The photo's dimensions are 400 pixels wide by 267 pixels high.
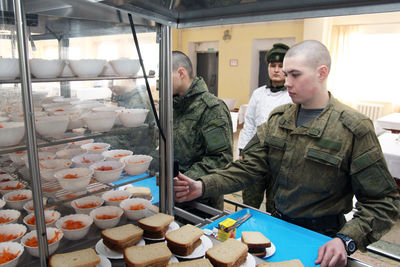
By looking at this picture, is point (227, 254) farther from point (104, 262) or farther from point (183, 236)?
point (104, 262)

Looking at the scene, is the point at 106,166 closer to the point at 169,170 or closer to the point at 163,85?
the point at 169,170

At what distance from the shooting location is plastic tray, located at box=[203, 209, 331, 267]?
1.32 m

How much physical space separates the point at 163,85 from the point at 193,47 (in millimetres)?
8670

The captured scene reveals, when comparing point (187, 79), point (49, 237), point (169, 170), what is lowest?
point (49, 237)

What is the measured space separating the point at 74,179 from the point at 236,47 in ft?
26.5

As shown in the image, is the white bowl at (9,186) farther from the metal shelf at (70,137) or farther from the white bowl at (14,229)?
the metal shelf at (70,137)

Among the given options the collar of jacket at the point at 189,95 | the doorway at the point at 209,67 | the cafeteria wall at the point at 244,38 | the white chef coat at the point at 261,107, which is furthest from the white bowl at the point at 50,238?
the doorway at the point at 209,67

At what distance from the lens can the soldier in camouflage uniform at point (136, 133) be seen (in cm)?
134

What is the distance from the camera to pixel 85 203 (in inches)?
49.5

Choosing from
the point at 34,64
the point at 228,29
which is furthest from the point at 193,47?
the point at 34,64

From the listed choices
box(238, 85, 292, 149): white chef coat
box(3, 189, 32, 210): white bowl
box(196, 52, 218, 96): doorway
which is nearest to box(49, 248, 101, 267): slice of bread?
box(3, 189, 32, 210): white bowl

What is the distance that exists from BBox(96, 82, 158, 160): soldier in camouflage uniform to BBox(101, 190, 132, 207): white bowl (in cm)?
18

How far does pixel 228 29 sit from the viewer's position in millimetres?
8742

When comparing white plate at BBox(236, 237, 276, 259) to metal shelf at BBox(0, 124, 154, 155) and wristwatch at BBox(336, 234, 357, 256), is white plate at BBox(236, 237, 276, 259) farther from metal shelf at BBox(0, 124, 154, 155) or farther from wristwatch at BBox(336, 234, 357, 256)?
metal shelf at BBox(0, 124, 154, 155)
